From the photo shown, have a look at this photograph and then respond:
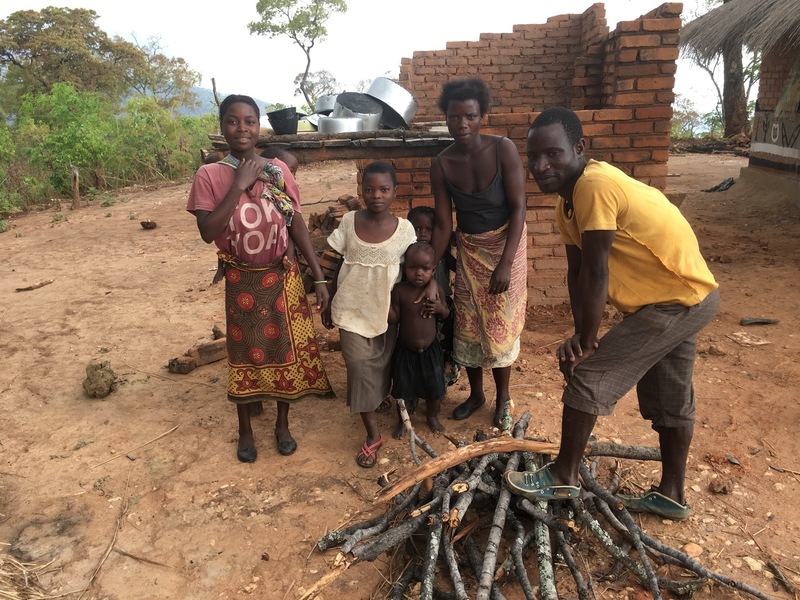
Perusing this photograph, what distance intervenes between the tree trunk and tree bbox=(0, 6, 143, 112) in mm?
21987

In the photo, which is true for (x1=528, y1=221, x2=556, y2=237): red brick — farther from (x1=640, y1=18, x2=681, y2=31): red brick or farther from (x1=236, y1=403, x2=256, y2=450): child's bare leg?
(x1=236, y1=403, x2=256, y2=450): child's bare leg

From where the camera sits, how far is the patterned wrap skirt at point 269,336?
2.69 m

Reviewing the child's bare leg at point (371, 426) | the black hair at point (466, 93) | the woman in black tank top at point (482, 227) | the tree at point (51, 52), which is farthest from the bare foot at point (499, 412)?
the tree at point (51, 52)

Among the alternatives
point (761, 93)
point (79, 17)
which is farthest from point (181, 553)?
point (79, 17)

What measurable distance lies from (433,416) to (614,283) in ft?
4.63

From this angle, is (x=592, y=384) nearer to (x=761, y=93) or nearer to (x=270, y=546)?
(x=270, y=546)

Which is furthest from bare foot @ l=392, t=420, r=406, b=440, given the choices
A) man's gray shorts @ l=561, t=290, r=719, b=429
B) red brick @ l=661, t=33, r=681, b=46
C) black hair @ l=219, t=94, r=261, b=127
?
red brick @ l=661, t=33, r=681, b=46

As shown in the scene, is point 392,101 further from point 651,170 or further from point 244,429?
point 244,429

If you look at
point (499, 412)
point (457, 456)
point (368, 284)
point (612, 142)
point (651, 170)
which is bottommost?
point (499, 412)

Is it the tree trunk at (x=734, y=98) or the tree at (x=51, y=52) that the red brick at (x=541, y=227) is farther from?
the tree at (x=51, y=52)

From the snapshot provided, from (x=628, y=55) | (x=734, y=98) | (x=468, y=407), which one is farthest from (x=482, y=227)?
(x=734, y=98)

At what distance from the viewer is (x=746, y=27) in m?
7.14

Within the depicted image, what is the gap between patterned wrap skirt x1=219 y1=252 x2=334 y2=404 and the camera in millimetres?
2693

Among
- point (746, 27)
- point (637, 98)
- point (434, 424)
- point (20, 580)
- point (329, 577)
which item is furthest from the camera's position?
point (746, 27)
